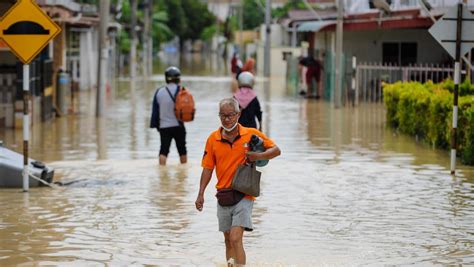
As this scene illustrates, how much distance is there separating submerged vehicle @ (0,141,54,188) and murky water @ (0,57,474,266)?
0.29m

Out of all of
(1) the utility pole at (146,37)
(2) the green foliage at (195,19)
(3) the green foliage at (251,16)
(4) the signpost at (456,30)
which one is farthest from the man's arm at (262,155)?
(2) the green foliage at (195,19)

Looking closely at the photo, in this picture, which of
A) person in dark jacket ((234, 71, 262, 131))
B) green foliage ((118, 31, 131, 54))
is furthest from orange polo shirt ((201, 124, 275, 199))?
green foliage ((118, 31, 131, 54))

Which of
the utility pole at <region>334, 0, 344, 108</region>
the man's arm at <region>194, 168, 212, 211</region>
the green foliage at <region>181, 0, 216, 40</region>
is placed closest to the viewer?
the man's arm at <region>194, 168, 212, 211</region>

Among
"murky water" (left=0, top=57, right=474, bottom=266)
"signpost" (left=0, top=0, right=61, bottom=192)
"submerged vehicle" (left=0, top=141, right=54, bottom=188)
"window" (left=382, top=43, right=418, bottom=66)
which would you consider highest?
"signpost" (left=0, top=0, right=61, bottom=192)

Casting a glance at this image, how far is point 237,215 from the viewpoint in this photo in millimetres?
9492

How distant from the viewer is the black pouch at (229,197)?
9.51 metres

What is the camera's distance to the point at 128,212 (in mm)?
13664

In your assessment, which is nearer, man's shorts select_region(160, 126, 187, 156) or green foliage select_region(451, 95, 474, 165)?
man's shorts select_region(160, 126, 187, 156)

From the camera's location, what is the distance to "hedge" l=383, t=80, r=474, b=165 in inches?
741

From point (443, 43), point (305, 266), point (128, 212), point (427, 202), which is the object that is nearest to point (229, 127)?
point (305, 266)

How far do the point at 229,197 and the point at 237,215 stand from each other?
6.1 inches

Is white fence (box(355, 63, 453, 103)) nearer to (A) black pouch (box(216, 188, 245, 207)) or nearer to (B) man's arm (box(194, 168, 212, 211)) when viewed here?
(B) man's arm (box(194, 168, 212, 211))

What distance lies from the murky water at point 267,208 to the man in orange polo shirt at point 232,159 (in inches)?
41.7

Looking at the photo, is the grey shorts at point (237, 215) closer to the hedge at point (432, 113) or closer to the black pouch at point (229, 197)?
the black pouch at point (229, 197)
